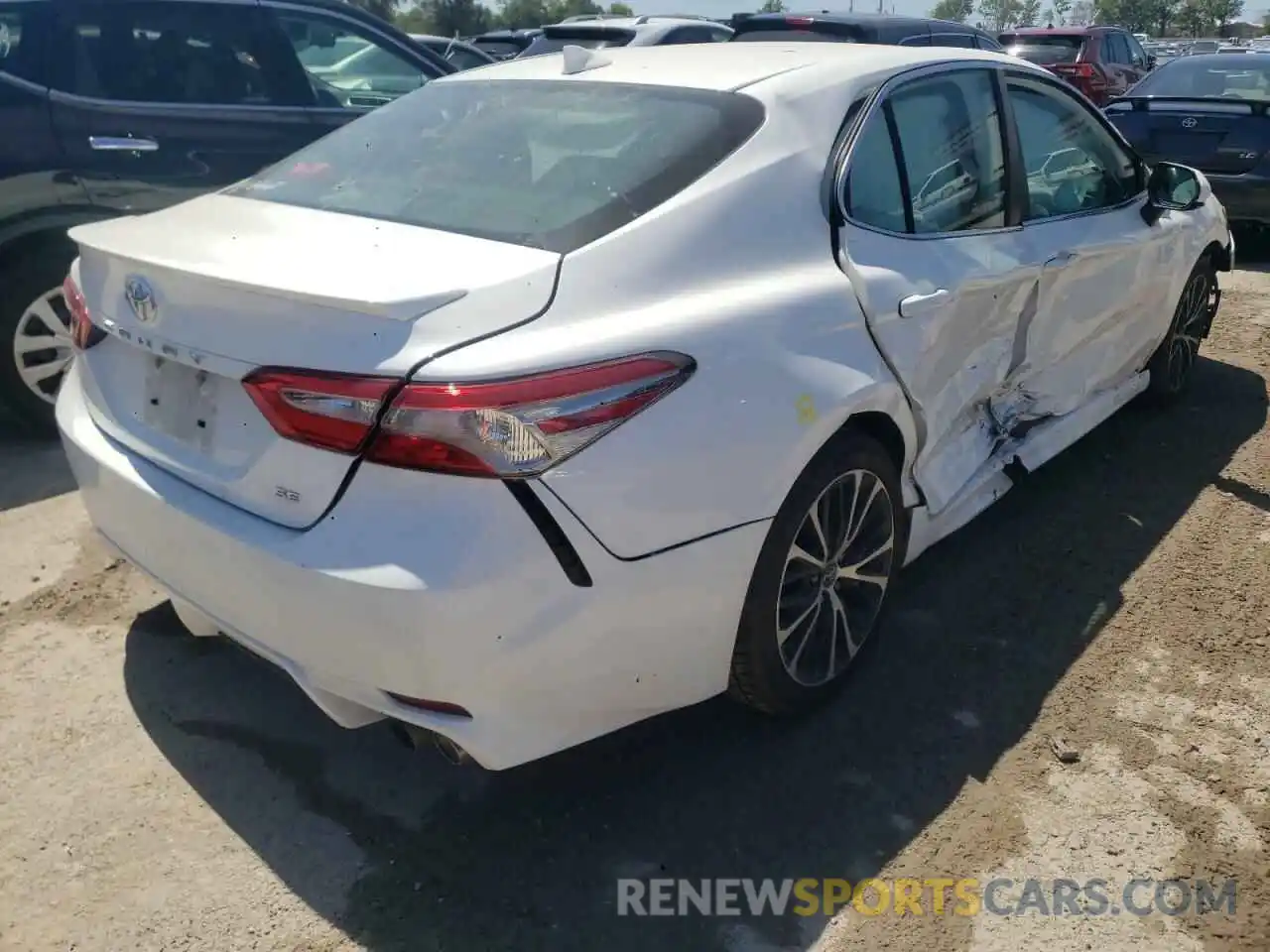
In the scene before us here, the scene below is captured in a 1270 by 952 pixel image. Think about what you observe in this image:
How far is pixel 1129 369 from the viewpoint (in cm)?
466

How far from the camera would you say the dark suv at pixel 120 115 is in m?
4.48

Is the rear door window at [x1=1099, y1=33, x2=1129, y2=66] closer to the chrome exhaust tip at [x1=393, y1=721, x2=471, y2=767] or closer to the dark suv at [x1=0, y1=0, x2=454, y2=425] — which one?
the dark suv at [x1=0, y1=0, x2=454, y2=425]

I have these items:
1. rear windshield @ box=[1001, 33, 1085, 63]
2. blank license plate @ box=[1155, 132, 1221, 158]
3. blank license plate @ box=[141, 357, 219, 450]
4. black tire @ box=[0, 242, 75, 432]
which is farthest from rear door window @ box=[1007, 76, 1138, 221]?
rear windshield @ box=[1001, 33, 1085, 63]

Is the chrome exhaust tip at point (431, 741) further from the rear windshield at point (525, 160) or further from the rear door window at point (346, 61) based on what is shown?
the rear door window at point (346, 61)

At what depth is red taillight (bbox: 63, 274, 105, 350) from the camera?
2785mm

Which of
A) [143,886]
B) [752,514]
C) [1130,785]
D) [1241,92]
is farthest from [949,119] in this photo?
[1241,92]

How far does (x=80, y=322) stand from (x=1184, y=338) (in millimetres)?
4558

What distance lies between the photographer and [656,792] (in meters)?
2.70

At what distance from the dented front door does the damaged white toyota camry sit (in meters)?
0.01

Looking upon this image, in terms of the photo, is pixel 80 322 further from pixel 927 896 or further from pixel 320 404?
pixel 927 896

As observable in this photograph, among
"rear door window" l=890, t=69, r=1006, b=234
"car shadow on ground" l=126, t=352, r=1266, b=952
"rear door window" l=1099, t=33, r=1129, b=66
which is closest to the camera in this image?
"car shadow on ground" l=126, t=352, r=1266, b=952

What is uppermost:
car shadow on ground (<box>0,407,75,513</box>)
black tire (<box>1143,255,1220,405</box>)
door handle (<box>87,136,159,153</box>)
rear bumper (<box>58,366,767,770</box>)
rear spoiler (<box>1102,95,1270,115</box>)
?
door handle (<box>87,136,159,153</box>)

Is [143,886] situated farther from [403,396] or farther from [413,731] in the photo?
[403,396]

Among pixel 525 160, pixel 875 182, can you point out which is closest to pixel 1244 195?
pixel 875 182
